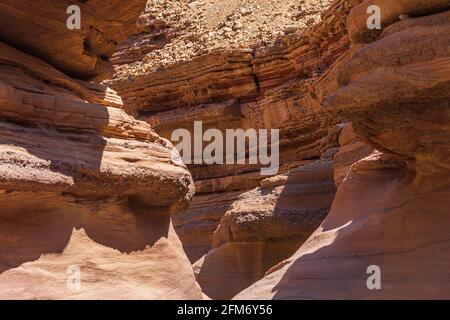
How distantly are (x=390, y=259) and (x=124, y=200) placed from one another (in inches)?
124

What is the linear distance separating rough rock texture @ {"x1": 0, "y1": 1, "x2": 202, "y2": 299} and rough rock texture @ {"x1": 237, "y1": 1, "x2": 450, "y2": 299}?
4.95 ft

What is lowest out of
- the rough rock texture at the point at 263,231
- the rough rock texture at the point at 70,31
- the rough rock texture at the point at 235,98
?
the rough rock texture at the point at 263,231

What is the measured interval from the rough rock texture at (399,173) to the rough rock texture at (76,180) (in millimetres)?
1509

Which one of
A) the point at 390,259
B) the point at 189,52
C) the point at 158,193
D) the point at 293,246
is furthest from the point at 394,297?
the point at 189,52

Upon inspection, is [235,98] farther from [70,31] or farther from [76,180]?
[76,180]

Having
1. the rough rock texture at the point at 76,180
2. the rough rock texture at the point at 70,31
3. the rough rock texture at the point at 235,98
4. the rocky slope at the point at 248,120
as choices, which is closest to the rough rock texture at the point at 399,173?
the rough rock texture at the point at 76,180

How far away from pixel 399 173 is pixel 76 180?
3655 mm

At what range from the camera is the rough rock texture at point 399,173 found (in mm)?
5711

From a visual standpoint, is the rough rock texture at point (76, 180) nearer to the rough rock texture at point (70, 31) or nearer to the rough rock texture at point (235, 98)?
the rough rock texture at point (70, 31)

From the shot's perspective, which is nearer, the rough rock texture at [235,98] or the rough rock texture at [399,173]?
the rough rock texture at [399,173]

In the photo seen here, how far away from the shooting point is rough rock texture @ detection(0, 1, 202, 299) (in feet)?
20.7

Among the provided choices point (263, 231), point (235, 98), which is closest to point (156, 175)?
point (263, 231)
